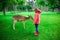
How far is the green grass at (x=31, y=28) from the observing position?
166 cm

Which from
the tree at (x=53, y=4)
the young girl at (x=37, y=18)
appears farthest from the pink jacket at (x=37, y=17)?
the tree at (x=53, y=4)

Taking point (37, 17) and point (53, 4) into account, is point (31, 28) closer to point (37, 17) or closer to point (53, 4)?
point (37, 17)

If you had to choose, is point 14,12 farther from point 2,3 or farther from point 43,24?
point 43,24

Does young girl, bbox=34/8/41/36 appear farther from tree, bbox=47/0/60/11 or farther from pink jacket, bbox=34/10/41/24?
tree, bbox=47/0/60/11

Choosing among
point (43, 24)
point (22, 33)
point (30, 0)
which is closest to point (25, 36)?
point (22, 33)

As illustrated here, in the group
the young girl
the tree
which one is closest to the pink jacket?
the young girl

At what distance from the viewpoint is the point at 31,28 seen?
168 centimetres

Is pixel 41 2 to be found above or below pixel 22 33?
above

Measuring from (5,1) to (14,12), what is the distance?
142 millimetres

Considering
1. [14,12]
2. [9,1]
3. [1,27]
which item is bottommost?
[1,27]

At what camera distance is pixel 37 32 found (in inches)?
65.5

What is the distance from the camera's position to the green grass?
1660mm

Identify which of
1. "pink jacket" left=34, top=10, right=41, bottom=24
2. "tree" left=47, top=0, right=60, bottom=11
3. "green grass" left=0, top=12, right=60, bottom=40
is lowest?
"green grass" left=0, top=12, right=60, bottom=40

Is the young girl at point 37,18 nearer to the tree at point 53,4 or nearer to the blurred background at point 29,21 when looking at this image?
the blurred background at point 29,21
